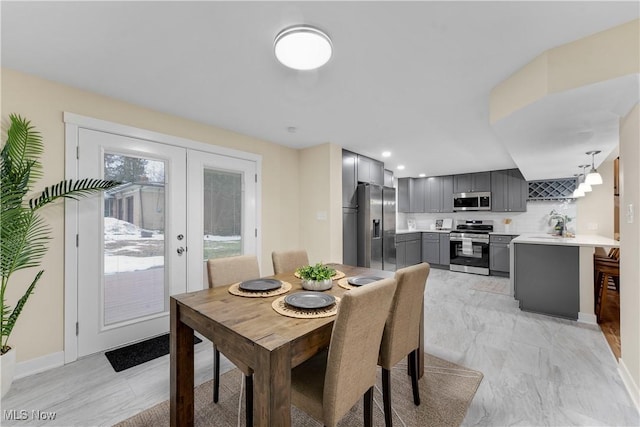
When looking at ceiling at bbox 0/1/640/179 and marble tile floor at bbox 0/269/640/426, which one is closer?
ceiling at bbox 0/1/640/179

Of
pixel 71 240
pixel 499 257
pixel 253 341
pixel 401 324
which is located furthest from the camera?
pixel 499 257

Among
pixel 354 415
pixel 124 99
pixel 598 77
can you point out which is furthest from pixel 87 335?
pixel 598 77

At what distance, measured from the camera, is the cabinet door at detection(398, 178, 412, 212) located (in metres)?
6.82

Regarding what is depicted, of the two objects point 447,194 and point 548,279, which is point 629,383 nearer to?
point 548,279

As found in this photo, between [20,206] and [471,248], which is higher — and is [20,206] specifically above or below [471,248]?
above

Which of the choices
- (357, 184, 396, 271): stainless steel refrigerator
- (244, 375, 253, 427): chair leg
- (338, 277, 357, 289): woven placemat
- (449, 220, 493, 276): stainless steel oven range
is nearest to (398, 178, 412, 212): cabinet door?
(449, 220, 493, 276): stainless steel oven range

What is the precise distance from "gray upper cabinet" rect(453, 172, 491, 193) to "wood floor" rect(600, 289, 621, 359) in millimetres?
2662

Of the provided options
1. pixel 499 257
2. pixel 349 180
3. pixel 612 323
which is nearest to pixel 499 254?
pixel 499 257

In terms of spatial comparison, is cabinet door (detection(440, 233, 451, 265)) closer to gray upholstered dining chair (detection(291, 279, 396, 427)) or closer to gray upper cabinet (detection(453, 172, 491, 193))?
gray upper cabinet (detection(453, 172, 491, 193))

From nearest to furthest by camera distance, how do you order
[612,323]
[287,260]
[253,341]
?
1. [253,341]
2. [287,260]
3. [612,323]

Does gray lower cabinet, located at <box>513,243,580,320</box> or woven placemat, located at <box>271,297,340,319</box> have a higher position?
woven placemat, located at <box>271,297,340,319</box>

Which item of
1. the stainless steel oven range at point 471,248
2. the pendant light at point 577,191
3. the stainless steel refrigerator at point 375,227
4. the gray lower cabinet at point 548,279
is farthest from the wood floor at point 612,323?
the stainless steel refrigerator at point 375,227

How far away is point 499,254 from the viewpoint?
208 inches

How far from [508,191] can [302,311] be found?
581cm
